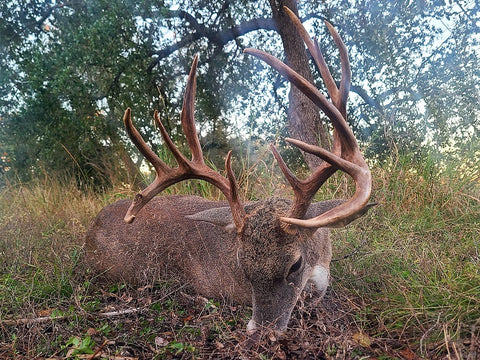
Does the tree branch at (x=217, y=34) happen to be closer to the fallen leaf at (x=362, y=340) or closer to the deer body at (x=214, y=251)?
the deer body at (x=214, y=251)

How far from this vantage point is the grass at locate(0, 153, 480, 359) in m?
2.38

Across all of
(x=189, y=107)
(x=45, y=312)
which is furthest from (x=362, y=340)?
(x=45, y=312)

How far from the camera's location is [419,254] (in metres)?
3.50

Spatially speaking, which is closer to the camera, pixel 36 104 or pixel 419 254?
pixel 419 254

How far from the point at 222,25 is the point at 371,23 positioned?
120 inches

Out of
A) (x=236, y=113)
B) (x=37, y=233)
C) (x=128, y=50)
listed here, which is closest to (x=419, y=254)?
(x=37, y=233)

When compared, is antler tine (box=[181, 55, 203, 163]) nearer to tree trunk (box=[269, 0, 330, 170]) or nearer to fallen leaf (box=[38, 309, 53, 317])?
fallen leaf (box=[38, 309, 53, 317])

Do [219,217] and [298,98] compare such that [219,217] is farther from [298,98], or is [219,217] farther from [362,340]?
[298,98]

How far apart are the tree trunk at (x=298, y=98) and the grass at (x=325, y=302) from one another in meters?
2.74

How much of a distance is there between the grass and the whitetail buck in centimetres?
18

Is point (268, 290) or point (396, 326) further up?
point (268, 290)

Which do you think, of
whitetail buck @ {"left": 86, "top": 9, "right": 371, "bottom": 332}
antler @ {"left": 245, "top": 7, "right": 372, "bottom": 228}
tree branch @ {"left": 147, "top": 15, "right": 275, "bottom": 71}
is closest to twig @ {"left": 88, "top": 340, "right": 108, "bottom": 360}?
whitetail buck @ {"left": 86, "top": 9, "right": 371, "bottom": 332}

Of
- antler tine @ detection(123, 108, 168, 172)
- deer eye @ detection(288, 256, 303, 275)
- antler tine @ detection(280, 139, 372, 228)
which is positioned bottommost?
deer eye @ detection(288, 256, 303, 275)

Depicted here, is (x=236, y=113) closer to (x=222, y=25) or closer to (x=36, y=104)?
(x=222, y=25)
